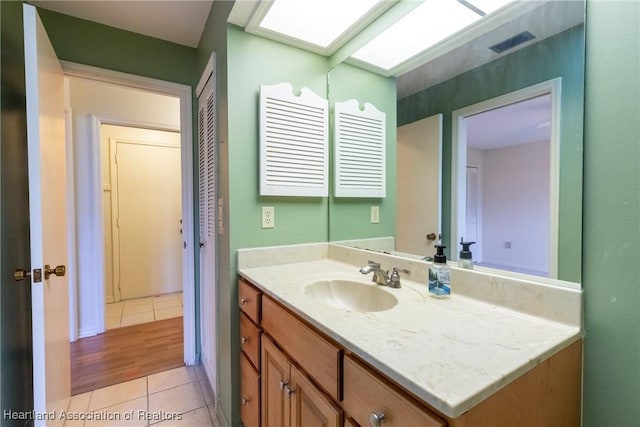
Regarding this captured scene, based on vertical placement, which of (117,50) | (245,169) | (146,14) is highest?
(146,14)

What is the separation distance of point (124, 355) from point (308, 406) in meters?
2.09

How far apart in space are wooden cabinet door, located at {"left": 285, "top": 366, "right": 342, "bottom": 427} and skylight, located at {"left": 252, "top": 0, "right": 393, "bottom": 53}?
1466mm

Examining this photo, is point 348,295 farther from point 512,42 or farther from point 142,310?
point 142,310

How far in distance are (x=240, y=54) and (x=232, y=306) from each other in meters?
1.24

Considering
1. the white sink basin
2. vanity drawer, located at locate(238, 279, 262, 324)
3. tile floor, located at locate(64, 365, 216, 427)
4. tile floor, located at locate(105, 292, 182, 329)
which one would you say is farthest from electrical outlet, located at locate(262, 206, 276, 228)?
tile floor, located at locate(105, 292, 182, 329)

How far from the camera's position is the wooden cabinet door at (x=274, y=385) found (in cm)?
98

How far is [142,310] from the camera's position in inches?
124

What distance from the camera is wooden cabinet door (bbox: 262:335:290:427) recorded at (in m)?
0.98

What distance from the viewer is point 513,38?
37.8 inches

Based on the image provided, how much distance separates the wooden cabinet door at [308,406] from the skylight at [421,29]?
1390 mm

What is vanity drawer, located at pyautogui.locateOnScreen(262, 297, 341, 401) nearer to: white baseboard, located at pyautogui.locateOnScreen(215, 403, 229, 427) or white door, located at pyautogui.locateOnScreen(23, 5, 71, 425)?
white baseboard, located at pyautogui.locateOnScreen(215, 403, 229, 427)

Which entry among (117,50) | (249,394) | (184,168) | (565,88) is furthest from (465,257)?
(117,50)

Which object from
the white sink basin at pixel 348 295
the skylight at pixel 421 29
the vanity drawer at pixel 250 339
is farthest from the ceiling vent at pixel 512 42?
the vanity drawer at pixel 250 339

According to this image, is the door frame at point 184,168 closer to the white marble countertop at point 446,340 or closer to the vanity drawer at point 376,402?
the white marble countertop at point 446,340
